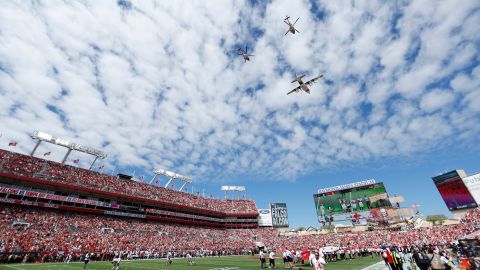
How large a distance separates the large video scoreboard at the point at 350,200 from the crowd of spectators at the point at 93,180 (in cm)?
2673

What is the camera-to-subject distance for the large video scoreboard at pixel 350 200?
6009 centimetres

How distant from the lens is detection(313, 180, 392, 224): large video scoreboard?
6009 centimetres

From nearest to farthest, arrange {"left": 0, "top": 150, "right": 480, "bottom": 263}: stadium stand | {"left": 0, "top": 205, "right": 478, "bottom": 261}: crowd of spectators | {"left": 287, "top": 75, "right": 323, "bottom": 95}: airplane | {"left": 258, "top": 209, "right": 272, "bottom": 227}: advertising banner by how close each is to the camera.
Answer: {"left": 287, "top": 75, "right": 323, "bottom": 95}: airplane
{"left": 0, "top": 205, "right": 478, "bottom": 261}: crowd of spectators
{"left": 0, "top": 150, "right": 480, "bottom": 263}: stadium stand
{"left": 258, "top": 209, "right": 272, "bottom": 227}: advertising banner

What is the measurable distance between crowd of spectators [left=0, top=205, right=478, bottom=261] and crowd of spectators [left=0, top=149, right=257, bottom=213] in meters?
5.77

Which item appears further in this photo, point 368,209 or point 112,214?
point 368,209

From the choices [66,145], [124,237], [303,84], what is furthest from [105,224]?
[303,84]

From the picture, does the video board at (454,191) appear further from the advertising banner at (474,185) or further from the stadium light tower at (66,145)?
the stadium light tower at (66,145)

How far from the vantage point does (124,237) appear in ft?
137

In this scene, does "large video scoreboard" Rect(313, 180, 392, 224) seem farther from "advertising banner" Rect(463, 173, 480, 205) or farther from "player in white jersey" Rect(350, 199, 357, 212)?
"advertising banner" Rect(463, 173, 480, 205)

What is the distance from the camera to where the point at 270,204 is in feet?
287

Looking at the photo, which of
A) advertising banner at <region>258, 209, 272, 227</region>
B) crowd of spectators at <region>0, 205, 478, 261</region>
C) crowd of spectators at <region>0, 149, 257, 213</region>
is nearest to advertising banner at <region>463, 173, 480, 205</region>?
crowd of spectators at <region>0, 205, 478, 261</region>

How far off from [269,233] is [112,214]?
43.3 m

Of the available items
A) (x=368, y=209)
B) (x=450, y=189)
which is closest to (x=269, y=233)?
(x=368, y=209)

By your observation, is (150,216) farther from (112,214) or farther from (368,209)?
(368,209)
